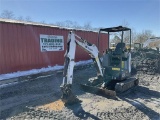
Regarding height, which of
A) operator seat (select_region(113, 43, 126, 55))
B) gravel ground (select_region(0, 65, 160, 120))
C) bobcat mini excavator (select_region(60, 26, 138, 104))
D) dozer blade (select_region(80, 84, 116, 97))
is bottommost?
gravel ground (select_region(0, 65, 160, 120))

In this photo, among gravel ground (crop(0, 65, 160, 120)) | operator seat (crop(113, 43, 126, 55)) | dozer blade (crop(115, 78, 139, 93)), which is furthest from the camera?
operator seat (crop(113, 43, 126, 55))

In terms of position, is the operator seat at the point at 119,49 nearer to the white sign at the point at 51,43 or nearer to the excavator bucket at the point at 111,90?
the excavator bucket at the point at 111,90

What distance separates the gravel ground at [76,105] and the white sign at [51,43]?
3.76m

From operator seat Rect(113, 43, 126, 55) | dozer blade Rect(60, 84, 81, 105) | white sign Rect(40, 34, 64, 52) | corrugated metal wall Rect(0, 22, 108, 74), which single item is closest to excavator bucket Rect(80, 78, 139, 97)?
operator seat Rect(113, 43, 126, 55)

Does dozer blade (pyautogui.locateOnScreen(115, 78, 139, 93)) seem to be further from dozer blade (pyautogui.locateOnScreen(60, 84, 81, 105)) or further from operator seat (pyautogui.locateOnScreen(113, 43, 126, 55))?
dozer blade (pyautogui.locateOnScreen(60, 84, 81, 105))

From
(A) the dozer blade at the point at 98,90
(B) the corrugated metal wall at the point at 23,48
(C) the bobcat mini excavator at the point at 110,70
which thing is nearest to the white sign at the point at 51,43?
(B) the corrugated metal wall at the point at 23,48

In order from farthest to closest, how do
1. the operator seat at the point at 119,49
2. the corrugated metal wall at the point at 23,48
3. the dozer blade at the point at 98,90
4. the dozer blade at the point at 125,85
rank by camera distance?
the corrugated metal wall at the point at 23,48 → the operator seat at the point at 119,49 → the dozer blade at the point at 125,85 → the dozer blade at the point at 98,90

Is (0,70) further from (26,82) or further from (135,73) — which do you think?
(135,73)

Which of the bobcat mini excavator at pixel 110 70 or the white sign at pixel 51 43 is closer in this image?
the bobcat mini excavator at pixel 110 70

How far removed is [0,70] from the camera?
9.34m

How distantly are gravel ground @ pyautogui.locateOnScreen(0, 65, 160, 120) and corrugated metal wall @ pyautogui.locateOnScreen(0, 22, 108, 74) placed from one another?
70.1 inches

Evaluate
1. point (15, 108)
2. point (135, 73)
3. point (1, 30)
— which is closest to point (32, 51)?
point (1, 30)

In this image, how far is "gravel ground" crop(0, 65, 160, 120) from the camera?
5.31 meters

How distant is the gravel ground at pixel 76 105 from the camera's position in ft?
17.4
